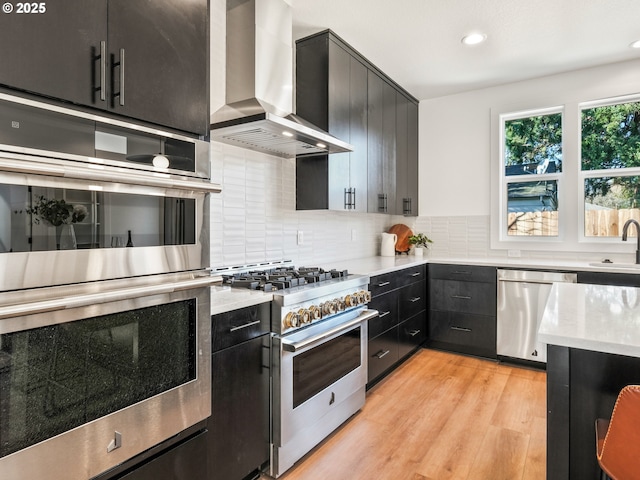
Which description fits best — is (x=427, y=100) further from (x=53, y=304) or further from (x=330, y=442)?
(x=53, y=304)

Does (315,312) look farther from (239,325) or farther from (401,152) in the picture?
(401,152)

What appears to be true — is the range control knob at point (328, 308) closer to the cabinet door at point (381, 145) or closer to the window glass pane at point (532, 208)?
the cabinet door at point (381, 145)

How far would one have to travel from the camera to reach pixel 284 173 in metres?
2.81

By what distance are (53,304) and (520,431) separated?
2.54 meters

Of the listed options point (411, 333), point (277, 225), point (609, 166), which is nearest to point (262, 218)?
point (277, 225)

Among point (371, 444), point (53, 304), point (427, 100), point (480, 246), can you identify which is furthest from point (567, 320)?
point (427, 100)

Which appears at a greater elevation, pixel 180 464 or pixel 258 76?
pixel 258 76

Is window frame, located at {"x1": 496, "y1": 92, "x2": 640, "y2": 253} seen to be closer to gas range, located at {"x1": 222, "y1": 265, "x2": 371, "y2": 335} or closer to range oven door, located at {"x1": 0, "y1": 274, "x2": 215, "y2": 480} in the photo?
gas range, located at {"x1": 222, "y1": 265, "x2": 371, "y2": 335}

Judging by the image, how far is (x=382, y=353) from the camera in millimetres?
2875

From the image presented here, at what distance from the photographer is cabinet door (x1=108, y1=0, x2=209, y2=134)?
115 cm

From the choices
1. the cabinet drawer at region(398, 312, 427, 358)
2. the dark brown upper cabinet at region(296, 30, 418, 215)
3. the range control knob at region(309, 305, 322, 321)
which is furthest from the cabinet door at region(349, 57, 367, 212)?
the range control knob at region(309, 305, 322, 321)

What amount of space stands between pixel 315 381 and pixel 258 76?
1.80 meters

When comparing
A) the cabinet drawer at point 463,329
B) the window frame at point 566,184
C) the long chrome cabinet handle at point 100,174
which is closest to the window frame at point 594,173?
the window frame at point 566,184

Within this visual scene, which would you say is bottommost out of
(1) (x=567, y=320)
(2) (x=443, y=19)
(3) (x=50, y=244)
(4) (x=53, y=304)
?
(1) (x=567, y=320)
